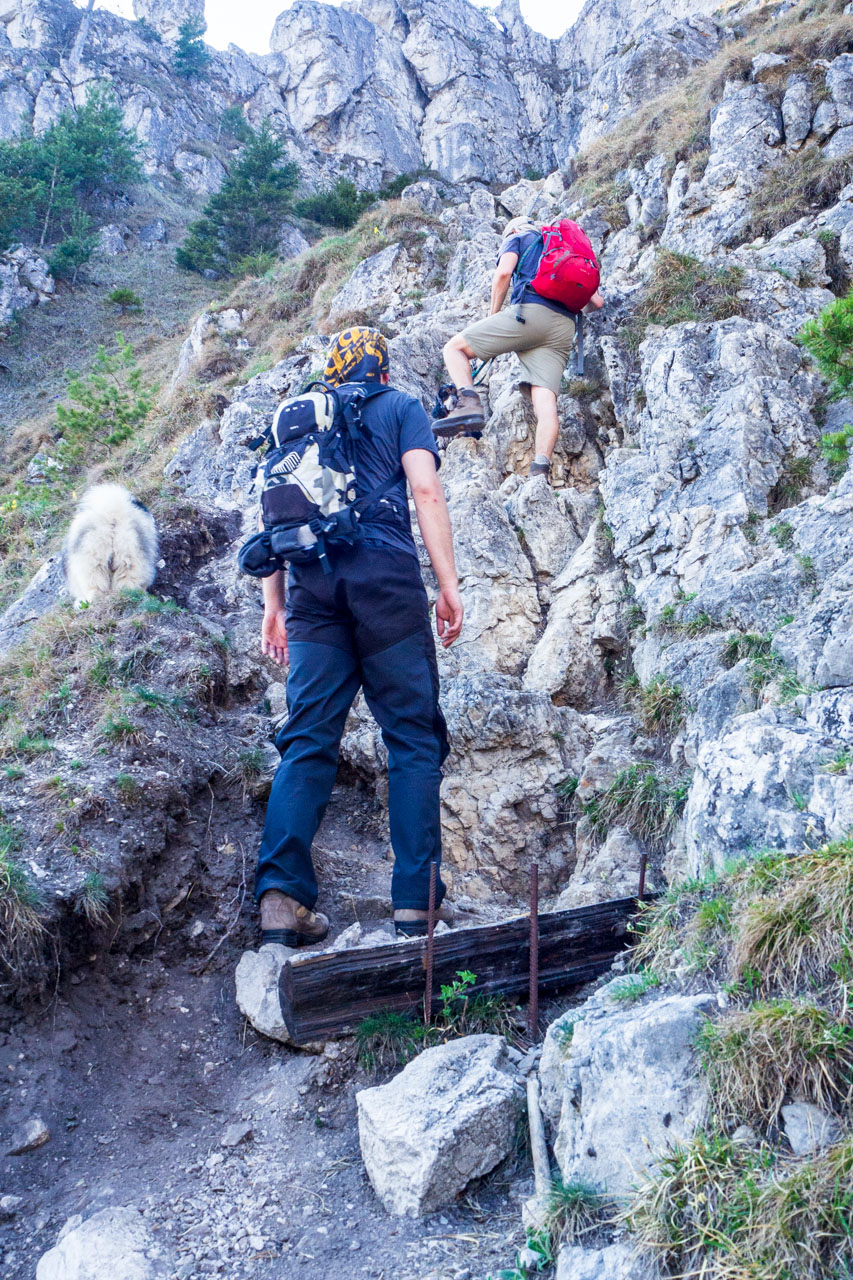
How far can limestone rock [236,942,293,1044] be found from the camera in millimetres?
3303

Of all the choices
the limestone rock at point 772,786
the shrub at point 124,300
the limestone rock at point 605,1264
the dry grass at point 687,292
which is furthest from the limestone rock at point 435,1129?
the shrub at point 124,300

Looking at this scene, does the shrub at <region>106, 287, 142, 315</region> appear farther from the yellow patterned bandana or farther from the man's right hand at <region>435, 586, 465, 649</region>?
the man's right hand at <region>435, 586, 465, 649</region>

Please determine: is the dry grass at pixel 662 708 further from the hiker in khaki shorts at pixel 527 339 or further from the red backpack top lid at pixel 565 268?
the red backpack top lid at pixel 565 268

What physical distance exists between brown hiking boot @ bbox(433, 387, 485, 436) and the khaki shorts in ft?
1.24

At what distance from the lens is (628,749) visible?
4699 millimetres

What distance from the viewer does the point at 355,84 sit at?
161ft

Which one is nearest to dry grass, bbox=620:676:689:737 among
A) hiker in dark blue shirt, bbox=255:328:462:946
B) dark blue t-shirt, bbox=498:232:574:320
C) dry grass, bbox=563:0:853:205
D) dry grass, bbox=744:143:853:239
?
hiker in dark blue shirt, bbox=255:328:462:946

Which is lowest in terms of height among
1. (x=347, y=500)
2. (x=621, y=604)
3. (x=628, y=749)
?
(x=628, y=749)

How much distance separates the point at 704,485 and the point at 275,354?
26.3 feet

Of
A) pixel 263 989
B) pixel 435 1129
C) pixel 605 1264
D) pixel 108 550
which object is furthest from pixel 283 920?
pixel 108 550

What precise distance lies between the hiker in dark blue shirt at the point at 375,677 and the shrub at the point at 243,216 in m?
27.2

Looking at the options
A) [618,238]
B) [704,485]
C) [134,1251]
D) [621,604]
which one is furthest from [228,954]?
[618,238]

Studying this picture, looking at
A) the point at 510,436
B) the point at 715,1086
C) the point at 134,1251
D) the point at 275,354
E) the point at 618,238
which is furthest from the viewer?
the point at 275,354

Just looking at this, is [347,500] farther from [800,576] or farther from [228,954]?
[800,576]
